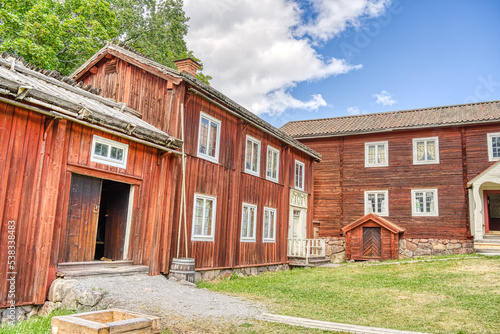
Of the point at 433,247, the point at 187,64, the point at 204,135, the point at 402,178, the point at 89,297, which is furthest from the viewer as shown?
the point at 402,178

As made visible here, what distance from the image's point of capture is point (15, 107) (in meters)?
8.11

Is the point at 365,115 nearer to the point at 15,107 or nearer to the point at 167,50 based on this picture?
the point at 167,50

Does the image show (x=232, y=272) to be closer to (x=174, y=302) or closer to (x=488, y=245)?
(x=174, y=302)

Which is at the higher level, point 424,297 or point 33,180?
point 33,180

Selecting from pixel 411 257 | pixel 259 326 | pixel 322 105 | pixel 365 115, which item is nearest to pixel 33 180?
pixel 259 326

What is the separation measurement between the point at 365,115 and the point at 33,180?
23.7m

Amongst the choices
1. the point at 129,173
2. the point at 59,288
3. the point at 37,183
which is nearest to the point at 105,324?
the point at 59,288

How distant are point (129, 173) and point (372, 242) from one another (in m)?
16.6

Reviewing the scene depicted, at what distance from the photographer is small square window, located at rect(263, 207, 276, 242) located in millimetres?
17502

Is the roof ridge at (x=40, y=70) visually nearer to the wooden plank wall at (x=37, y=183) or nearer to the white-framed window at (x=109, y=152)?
the wooden plank wall at (x=37, y=183)

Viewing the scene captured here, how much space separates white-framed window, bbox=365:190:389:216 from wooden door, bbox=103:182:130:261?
17.3 metres

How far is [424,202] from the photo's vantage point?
2355cm

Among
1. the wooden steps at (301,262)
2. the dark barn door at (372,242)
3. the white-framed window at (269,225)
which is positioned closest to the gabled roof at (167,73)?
the white-framed window at (269,225)

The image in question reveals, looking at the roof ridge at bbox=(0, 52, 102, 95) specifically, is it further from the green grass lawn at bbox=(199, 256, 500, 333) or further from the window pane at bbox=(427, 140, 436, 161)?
the window pane at bbox=(427, 140, 436, 161)
